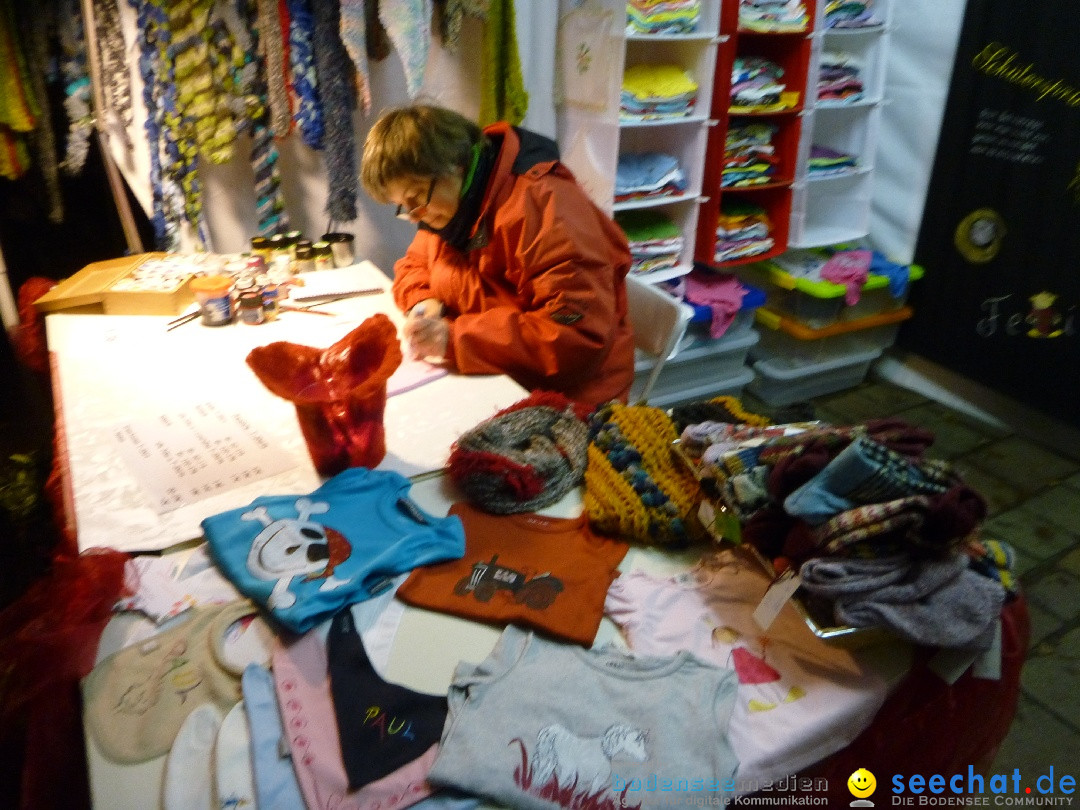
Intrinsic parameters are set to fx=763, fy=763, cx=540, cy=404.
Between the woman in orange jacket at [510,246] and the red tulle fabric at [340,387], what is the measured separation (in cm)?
33

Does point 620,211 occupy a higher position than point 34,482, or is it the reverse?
point 620,211

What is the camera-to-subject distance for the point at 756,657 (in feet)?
2.91

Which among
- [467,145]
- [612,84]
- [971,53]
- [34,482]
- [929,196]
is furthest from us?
[929,196]

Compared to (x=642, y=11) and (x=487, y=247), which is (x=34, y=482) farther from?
(x=642, y=11)

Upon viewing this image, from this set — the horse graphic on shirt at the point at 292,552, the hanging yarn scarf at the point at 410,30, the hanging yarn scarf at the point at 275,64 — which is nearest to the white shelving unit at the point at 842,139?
the hanging yarn scarf at the point at 410,30

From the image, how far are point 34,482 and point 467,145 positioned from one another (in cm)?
128

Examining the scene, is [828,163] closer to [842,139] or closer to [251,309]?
[842,139]

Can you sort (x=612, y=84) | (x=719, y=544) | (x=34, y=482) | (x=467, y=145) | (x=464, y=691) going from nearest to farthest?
(x=464, y=691), (x=719, y=544), (x=467, y=145), (x=34, y=482), (x=612, y=84)

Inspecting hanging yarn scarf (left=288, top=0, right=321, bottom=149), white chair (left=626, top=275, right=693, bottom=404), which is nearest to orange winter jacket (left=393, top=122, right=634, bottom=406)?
white chair (left=626, top=275, right=693, bottom=404)

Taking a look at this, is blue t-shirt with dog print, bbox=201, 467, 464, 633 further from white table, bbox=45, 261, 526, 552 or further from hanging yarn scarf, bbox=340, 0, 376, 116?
hanging yarn scarf, bbox=340, 0, 376, 116

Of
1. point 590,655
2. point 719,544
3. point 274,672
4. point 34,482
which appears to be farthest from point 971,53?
point 34,482

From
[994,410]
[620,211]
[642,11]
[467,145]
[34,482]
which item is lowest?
[994,410]

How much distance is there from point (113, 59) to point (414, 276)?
1.25 metres

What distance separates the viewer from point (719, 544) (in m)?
1.07
